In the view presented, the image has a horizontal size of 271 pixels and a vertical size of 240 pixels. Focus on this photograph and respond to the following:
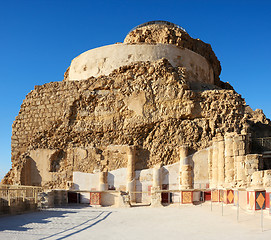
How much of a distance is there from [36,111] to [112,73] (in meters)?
5.19

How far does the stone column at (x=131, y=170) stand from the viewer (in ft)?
61.7

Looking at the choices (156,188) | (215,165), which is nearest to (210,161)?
(215,165)

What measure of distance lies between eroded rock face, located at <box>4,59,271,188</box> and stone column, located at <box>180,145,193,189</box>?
518mm

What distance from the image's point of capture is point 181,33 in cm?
2588

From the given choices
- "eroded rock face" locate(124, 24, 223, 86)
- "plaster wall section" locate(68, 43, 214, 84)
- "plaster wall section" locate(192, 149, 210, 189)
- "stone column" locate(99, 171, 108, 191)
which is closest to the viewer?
"plaster wall section" locate(192, 149, 210, 189)

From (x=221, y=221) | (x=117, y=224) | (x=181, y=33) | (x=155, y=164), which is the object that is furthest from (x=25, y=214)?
(x=181, y=33)

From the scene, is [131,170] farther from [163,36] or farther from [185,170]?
[163,36]

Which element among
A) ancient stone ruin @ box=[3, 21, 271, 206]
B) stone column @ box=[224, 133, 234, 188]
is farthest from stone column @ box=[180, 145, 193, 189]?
stone column @ box=[224, 133, 234, 188]

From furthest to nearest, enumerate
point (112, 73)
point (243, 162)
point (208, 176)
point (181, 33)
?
1. point (181, 33)
2. point (112, 73)
3. point (208, 176)
4. point (243, 162)

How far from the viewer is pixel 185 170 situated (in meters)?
18.2

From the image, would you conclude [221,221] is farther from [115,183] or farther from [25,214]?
[115,183]

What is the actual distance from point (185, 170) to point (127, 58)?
780 cm

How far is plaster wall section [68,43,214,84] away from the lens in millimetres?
21984

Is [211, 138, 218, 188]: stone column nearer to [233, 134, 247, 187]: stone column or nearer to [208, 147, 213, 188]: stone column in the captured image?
[208, 147, 213, 188]: stone column
